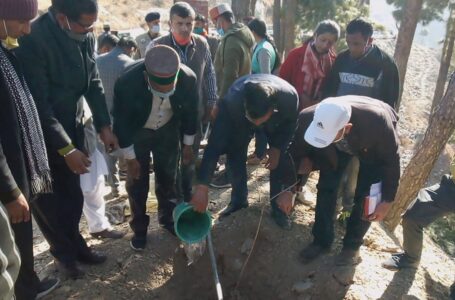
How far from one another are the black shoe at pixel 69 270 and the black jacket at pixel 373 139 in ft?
6.26

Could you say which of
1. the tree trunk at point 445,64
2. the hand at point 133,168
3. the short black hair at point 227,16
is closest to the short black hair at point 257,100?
the hand at point 133,168

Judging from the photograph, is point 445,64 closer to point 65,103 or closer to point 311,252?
point 311,252

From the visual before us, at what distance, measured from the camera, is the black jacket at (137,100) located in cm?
295

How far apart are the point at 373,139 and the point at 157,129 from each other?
5.43 feet

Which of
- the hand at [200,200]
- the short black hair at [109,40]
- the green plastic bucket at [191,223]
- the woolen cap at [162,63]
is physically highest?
the woolen cap at [162,63]

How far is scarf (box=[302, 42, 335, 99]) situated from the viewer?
4.06 m

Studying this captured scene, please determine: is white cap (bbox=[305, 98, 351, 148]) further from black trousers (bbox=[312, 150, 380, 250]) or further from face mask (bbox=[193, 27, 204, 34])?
face mask (bbox=[193, 27, 204, 34])

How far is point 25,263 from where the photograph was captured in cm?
253

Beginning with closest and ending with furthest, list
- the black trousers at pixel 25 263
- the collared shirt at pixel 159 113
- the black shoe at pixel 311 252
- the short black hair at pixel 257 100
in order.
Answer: the black trousers at pixel 25 263
the short black hair at pixel 257 100
the collared shirt at pixel 159 113
the black shoe at pixel 311 252

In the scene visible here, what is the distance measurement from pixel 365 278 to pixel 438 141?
2.37 metres

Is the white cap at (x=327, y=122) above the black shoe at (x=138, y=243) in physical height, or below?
above

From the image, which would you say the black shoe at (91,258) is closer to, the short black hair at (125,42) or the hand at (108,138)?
the hand at (108,138)

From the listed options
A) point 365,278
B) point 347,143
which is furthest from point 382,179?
point 365,278

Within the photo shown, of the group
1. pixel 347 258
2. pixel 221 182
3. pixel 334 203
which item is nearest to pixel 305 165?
pixel 334 203
